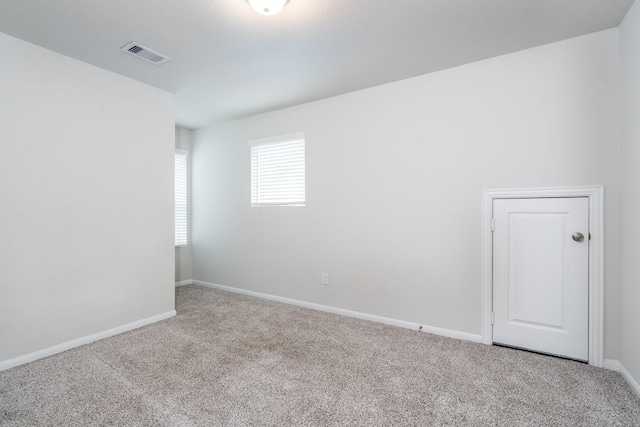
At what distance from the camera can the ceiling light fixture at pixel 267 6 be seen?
1852 millimetres

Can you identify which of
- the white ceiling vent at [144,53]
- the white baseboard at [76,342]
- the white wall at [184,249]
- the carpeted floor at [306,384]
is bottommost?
the carpeted floor at [306,384]

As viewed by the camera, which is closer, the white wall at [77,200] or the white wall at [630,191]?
the white wall at [630,191]

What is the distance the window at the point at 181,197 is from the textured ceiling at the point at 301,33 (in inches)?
73.8

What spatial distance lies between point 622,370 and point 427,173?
206cm

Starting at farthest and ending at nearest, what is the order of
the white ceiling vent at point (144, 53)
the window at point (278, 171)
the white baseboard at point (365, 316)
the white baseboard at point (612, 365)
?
the window at point (278, 171)
the white baseboard at point (365, 316)
the white ceiling vent at point (144, 53)
the white baseboard at point (612, 365)

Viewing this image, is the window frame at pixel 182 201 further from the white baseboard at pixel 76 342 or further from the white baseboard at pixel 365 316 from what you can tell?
the white baseboard at pixel 76 342

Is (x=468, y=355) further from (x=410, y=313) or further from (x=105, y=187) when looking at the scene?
(x=105, y=187)

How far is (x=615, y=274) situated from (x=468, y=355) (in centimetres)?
123

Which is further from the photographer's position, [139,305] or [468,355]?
[139,305]

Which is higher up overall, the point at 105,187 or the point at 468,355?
the point at 105,187

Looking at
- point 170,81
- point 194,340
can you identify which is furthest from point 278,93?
point 194,340

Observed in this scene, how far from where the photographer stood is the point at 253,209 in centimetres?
429

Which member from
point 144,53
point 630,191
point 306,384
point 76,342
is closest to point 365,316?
point 306,384

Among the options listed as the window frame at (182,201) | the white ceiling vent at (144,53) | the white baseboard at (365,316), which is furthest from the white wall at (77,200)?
the window frame at (182,201)
